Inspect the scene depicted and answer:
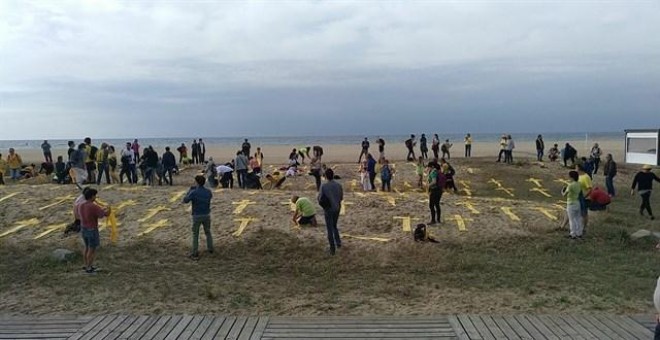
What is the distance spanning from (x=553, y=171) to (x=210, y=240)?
70.2 ft

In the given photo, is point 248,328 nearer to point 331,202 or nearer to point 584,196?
point 331,202

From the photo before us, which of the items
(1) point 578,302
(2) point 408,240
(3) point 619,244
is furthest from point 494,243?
(1) point 578,302

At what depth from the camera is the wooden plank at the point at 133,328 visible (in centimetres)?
792

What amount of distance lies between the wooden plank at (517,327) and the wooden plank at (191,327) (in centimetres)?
437

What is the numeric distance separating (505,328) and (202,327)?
4.18 m

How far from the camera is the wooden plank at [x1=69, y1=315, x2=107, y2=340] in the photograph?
793 centimetres

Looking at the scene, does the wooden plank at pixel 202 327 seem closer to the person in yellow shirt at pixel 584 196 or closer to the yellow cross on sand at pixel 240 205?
the yellow cross on sand at pixel 240 205

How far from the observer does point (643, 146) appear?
35.1m

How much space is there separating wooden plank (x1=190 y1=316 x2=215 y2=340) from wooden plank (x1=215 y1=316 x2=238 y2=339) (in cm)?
19

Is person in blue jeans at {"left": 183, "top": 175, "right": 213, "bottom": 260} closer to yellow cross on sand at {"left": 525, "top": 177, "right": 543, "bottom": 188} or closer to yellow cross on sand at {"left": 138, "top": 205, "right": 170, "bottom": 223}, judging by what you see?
yellow cross on sand at {"left": 138, "top": 205, "right": 170, "bottom": 223}

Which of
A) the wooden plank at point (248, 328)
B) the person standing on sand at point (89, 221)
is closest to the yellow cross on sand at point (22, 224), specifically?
the person standing on sand at point (89, 221)

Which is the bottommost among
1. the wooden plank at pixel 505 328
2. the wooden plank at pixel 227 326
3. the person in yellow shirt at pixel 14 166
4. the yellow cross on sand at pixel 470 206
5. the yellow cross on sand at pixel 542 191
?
the yellow cross on sand at pixel 542 191

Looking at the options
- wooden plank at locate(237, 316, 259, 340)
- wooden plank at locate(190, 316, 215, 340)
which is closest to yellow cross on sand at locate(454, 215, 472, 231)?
wooden plank at locate(237, 316, 259, 340)

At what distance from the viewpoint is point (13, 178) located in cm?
2570
